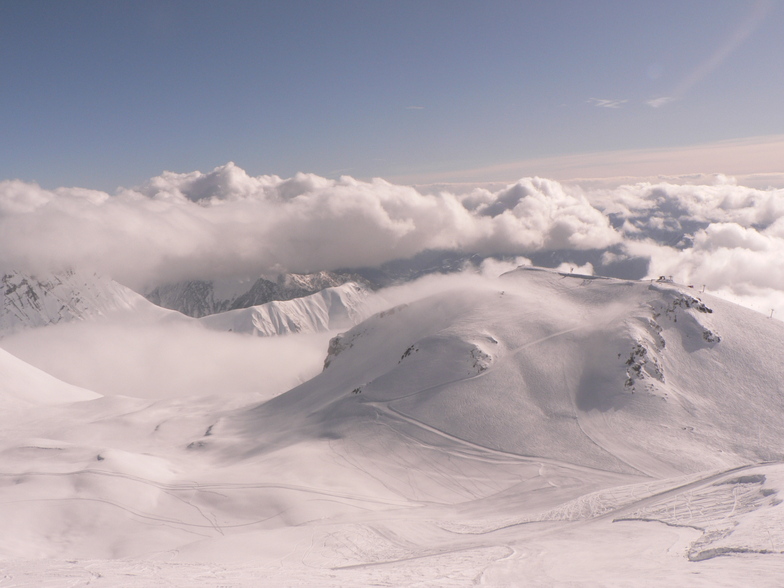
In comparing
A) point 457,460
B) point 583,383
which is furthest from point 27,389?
point 583,383

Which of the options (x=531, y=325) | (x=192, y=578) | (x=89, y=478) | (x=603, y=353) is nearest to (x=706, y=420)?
(x=603, y=353)

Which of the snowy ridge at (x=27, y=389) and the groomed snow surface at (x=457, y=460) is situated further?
the snowy ridge at (x=27, y=389)

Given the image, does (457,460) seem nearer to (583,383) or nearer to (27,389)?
(583,383)

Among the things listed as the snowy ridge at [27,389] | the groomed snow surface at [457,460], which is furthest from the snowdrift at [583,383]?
the snowy ridge at [27,389]

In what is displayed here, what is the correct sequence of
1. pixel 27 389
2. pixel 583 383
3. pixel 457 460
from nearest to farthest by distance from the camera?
pixel 457 460 < pixel 583 383 < pixel 27 389

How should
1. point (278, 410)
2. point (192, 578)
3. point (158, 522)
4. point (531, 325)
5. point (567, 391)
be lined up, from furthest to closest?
point (278, 410)
point (531, 325)
point (567, 391)
point (158, 522)
point (192, 578)

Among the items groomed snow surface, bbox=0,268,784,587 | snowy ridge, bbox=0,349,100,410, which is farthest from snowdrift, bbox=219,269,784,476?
snowy ridge, bbox=0,349,100,410

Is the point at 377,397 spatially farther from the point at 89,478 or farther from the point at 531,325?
the point at 89,478

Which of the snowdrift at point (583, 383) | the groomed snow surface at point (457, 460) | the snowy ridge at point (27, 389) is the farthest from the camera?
the snowy ridge at point (27, 389)

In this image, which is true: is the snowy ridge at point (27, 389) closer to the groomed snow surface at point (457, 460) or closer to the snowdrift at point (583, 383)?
the groomed snow surface at point (457, 460)
